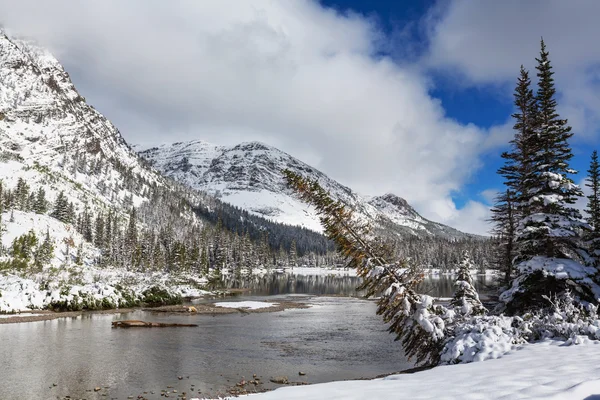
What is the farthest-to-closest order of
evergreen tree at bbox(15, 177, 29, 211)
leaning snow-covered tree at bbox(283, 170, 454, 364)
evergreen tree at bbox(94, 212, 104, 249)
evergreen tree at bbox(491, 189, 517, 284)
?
evergreen tree at bbox(94, 212, 104, 249) → evergreen tree at bbox(15, 177, 29, 211) → evergreen tree at bbox(491, 189, 517, 284) → leaning snow-covered tree at bbox(283, 170, 454, 364)

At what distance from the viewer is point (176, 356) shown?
25703 millimetres

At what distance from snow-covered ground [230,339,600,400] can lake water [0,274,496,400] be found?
31.6ft

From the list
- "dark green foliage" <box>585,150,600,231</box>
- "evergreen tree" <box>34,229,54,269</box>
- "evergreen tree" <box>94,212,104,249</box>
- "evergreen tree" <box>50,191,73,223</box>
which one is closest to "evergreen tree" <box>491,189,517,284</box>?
"dark green foliage" <box>585,150,600,231</box>

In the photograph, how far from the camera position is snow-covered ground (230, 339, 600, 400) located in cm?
798

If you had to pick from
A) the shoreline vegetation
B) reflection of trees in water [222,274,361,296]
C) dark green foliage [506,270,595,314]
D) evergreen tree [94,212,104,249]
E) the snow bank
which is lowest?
reflection of trees in water [222,274,361,296]

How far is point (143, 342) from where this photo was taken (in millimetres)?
29922

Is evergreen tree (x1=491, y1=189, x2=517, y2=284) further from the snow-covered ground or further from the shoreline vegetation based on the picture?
the shoreline vegetation

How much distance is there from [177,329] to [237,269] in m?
108

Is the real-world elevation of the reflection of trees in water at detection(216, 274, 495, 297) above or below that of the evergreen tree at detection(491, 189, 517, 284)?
below

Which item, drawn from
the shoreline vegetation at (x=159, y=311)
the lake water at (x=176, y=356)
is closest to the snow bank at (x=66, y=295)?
the shoreline vegetation at (x=159, y=311)

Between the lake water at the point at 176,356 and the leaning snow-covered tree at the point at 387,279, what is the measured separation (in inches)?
185

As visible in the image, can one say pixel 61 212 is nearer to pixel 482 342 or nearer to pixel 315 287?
pixel 315 287

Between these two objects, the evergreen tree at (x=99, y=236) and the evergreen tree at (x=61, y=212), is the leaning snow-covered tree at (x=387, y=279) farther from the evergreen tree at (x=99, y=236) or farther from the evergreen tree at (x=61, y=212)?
the evergreen tree at (x=61, y=212)

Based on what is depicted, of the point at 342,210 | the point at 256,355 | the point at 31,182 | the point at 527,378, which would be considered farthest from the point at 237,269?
the point at 527,378
